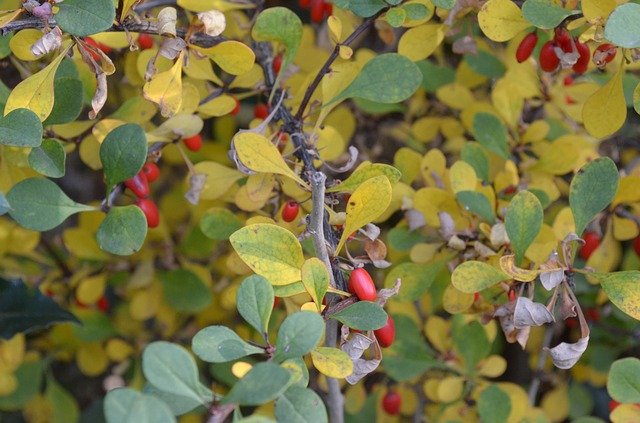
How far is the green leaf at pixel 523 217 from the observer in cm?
90

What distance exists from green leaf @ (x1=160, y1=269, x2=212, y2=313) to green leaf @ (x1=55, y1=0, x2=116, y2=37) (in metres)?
0.63

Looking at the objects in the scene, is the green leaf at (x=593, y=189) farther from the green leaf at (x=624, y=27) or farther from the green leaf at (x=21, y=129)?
the green leaf at (x=21, y=129)

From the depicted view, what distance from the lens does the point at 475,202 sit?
3.43ft

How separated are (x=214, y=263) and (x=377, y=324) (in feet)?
2.48

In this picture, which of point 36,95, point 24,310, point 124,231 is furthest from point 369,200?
point 24,310

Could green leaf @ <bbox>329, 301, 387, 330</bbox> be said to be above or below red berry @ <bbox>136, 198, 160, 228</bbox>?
above

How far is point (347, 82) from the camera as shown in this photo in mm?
1027

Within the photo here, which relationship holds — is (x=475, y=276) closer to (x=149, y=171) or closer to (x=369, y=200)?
(x=369, y=200)

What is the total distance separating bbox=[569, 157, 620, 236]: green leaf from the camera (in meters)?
0.89

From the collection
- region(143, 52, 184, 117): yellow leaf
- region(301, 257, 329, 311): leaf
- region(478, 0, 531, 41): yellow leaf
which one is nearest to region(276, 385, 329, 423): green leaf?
region(301, 257, 329, 311): leaf

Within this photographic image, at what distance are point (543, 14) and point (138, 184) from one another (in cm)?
50

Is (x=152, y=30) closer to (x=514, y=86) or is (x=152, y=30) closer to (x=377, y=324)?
(x=377, y=324)

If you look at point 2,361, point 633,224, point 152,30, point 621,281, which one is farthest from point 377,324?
point 2,361

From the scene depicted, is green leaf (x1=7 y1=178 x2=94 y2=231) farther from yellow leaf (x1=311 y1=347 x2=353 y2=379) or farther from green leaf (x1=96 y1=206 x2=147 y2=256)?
yellow leaf (x1=311 y1=347 x2=353 y2=379)
